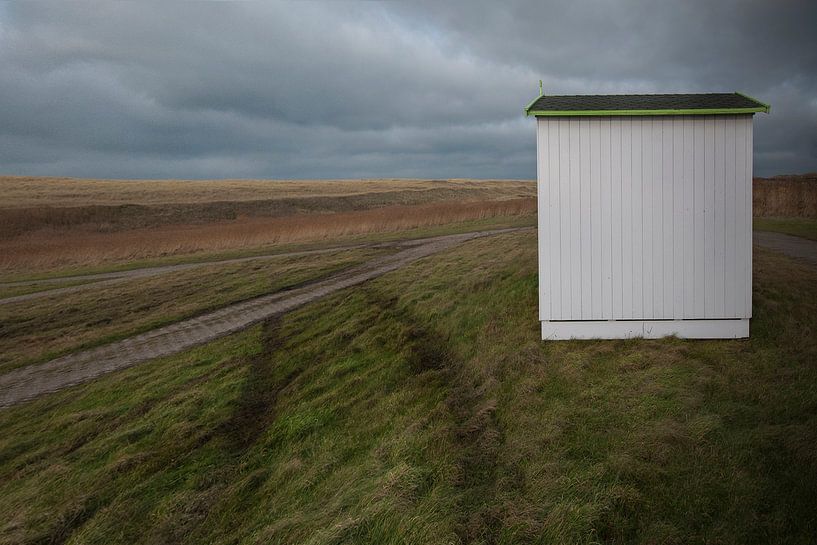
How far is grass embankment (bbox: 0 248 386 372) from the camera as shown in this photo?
47.2ft

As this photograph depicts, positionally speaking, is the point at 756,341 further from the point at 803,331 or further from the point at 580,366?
the point at 580,366

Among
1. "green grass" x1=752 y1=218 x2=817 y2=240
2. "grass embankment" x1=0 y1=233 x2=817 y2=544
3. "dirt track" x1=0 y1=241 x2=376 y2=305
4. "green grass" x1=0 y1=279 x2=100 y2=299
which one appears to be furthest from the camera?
"green grass" x1=752 y1=218 x2=817 y2=240

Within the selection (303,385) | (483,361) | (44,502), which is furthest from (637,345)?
(44,502)

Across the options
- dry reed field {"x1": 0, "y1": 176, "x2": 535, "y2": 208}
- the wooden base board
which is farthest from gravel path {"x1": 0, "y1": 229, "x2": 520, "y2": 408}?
dry reed field {"x1": 0, "y1": 176, "x2": 535, "y2": 208}

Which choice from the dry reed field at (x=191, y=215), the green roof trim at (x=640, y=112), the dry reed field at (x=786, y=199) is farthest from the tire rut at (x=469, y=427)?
the dry reed field at (x=786, y=199)

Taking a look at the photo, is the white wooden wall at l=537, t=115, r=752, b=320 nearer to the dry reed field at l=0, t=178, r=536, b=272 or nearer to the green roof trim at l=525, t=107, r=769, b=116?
the green roof trim at l=525, t=107, r=769, b=116

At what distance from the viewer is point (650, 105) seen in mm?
9562

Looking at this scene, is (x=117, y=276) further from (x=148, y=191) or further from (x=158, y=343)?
(x=148, y=191)

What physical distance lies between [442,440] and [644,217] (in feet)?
17.0

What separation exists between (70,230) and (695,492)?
168 feet

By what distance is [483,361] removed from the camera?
9.30m

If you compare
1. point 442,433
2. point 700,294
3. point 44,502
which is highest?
point 700,294

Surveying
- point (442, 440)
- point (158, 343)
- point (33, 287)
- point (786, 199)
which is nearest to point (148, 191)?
point (33, 287)

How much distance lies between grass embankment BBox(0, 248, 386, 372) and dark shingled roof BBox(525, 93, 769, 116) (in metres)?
10.6
